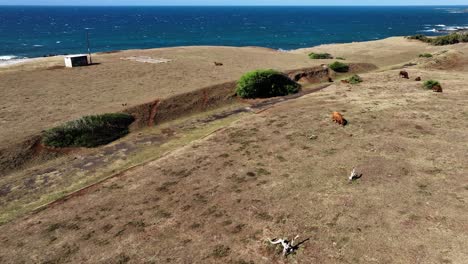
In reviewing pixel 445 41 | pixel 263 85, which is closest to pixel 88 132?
pixel 263 85

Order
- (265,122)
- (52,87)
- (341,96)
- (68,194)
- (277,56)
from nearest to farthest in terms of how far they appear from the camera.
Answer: (68,194), (265,122), (341,96), (52,87), (277,56)

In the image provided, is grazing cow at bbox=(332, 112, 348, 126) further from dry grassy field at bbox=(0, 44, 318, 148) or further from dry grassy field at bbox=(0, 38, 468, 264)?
dry grassy field at bbox=(0, 44, 318, 148)

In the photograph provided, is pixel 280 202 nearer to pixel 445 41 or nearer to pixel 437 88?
pixel 437 88

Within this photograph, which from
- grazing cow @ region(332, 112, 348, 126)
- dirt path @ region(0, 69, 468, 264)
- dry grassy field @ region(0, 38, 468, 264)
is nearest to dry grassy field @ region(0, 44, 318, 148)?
dry grassy field @ region(0, 38, 468, 264)

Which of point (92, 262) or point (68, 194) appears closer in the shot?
point (92, 262)

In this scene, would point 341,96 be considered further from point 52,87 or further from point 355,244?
point 52,87

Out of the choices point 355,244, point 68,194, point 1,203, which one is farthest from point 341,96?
point 1,203
